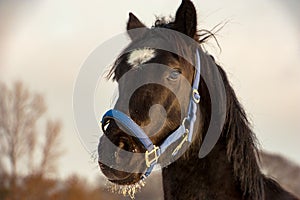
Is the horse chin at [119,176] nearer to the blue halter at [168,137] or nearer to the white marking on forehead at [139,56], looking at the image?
the blue halter at [168,137]

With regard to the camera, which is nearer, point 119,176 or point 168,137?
point 119,176

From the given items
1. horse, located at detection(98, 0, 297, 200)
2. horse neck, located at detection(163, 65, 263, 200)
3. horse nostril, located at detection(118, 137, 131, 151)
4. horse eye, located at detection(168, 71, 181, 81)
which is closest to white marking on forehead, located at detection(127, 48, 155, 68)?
horse, located at detection(98, 0, 297, 200)

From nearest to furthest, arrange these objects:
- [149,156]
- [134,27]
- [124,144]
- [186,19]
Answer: [124,144] → [149,156] → [186,19] → [134,27]

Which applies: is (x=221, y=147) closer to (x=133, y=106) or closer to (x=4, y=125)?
(x=133, y=106)

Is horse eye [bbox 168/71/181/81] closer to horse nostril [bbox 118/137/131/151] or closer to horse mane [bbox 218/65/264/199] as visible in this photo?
horse mane [bbox 218/65/264/199]

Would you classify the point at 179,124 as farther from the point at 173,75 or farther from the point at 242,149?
the point at 242,149

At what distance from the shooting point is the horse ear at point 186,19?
4867 mm

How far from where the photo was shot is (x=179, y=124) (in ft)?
15.4

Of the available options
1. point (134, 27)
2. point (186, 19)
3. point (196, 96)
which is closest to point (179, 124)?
point (196, 96)

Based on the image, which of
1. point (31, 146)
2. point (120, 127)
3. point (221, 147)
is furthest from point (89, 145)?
point (31, 146)

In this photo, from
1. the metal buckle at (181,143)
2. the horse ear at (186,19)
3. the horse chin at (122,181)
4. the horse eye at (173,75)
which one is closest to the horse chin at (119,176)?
the horse chin at (122,181)

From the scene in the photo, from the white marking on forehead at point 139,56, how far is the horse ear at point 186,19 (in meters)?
0.41

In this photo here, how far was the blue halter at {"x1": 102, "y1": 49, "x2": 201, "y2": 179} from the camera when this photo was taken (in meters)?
4.34

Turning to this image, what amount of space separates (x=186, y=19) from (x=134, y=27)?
62 cm
